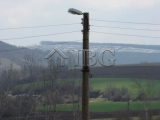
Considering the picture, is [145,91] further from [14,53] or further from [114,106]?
[14,53]

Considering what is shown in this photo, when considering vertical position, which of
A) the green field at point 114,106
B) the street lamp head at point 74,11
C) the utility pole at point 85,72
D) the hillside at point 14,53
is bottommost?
the green field at point 114,106

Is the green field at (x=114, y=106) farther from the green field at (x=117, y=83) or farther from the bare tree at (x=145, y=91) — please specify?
the green field at (x=117, y=83)

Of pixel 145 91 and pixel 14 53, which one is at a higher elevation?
pixel 14 53

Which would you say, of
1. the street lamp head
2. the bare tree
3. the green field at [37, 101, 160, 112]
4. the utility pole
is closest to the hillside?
the green field at [37, 101, 160, 112]

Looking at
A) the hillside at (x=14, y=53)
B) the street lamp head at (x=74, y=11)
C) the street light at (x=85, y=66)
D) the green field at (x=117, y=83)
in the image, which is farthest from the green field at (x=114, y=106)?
the hillside at (x=14, y=53)

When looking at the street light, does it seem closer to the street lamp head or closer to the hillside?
the street lamp head

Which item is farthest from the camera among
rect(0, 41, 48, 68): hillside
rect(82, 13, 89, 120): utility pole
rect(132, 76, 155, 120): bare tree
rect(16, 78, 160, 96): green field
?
rect(0, 41, 48, 68): hillside

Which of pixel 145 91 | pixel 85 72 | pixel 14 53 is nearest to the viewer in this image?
pixel 85 72

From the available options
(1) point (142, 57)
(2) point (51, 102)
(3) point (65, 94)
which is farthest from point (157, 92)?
(1) point (142, 57)

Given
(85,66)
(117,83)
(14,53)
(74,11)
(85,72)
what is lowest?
(117,83)

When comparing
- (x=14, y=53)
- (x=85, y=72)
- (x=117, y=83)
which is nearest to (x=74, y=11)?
(x=85, y=72)

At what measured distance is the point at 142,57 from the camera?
7677 inches

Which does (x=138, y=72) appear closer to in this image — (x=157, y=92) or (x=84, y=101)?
(x=157, y=92)

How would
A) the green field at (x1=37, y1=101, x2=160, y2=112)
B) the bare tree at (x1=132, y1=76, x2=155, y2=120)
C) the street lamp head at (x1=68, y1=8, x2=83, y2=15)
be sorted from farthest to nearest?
the green field at (x1=37, y1=101, x2=160, y2=112)
the bare tree at (x1=132, y1=76, x2=155, y2=120)
the street lamp head at (x1=68, y1=8, x2=83, y2=15)
